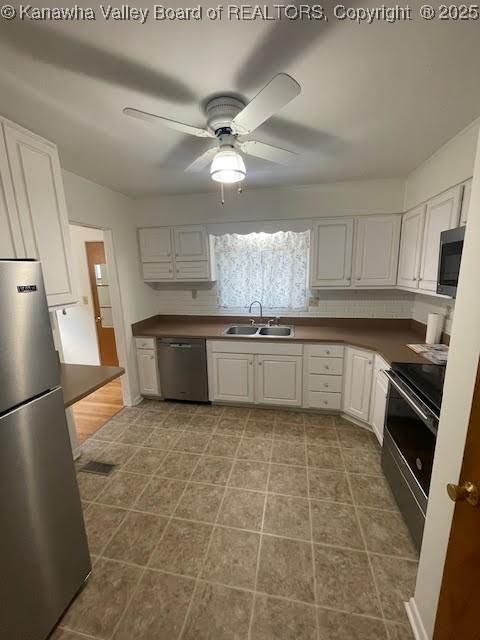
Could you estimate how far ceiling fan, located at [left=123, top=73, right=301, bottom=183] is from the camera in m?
1.06

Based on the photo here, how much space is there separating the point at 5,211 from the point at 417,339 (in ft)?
11.1

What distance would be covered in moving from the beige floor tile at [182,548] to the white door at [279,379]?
1476 mm

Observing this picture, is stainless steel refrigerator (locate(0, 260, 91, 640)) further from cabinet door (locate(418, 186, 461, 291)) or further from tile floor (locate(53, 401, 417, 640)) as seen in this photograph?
cabinet door (locate(418, 186, 461, 291))

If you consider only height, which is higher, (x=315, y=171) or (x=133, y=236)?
(x=315, y=171)

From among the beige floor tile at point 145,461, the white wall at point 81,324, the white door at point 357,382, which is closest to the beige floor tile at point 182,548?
the beige floor tile at point 145,461

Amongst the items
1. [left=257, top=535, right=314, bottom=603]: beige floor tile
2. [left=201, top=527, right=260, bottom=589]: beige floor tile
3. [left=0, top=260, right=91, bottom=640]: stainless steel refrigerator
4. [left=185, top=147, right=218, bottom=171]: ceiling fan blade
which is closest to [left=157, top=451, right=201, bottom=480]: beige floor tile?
[left=201, top=527, right=260, bottom=589]: beige floor tile

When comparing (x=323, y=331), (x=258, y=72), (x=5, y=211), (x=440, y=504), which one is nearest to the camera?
(x=440, y=504)

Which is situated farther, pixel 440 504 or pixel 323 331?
pixel 323 331

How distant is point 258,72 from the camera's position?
117cm

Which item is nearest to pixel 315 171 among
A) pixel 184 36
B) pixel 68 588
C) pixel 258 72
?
pixel 258 72

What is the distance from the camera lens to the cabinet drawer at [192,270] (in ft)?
10.5

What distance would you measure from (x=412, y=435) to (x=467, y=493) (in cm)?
95

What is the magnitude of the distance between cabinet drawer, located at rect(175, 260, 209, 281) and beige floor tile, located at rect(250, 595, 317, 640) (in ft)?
9.12

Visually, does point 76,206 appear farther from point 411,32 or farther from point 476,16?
point 476,16
